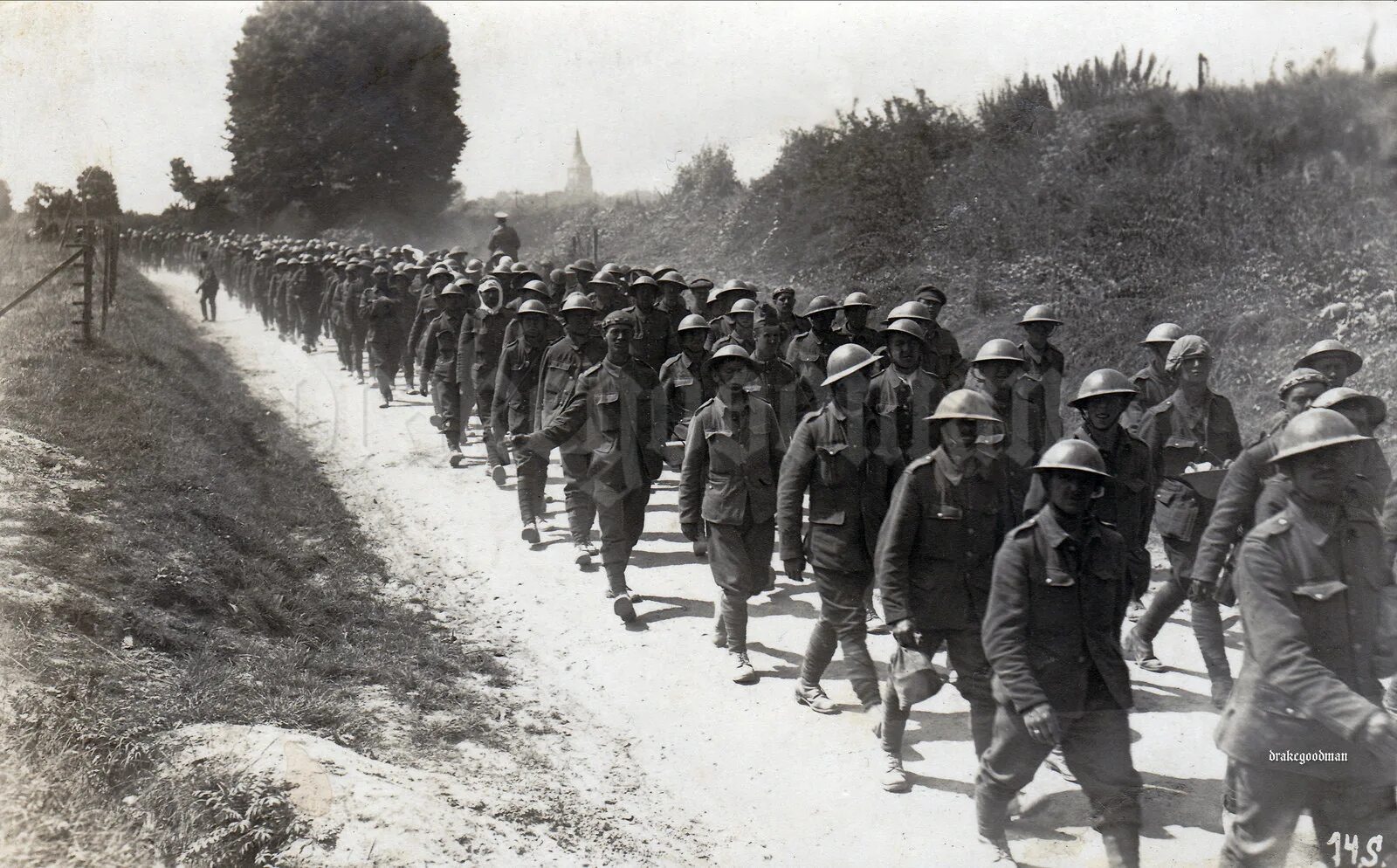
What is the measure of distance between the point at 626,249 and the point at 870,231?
10.5m

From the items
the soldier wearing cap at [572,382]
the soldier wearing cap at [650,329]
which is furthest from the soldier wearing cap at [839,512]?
the soldier wearing cap at [650,329]

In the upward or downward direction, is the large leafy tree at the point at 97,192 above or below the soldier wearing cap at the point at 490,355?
above

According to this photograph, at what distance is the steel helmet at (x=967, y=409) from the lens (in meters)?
4.82

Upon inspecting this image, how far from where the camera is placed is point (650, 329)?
10539mm

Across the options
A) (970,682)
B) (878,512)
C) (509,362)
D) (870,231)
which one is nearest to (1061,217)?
(870,231)

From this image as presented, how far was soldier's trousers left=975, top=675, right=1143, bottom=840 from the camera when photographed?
157 inches

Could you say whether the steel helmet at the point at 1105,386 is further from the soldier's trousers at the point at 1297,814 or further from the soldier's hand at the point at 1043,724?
the soldier's trousers at the point at 1297,814

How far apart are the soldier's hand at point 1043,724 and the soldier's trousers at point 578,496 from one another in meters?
5.01

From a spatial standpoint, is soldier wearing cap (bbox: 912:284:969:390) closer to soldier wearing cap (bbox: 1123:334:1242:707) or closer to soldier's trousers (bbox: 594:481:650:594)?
soldier wearing cap (bbox: 1123:334:1242:707)

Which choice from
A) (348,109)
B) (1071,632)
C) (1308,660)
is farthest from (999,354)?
(348,109)

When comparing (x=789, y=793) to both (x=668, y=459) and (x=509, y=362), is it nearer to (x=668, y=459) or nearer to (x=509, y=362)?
(x=668, y=459)

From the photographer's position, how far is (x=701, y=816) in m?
5.10

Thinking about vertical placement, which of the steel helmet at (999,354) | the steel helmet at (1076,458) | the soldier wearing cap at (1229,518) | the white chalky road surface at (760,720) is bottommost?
the white chalky road surface at (760,720)

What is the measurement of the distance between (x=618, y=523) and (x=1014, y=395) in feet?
10.3
